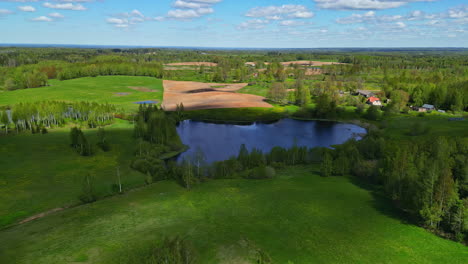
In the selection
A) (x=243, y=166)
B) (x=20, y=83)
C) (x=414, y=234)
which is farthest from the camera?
(x=20, y=83)

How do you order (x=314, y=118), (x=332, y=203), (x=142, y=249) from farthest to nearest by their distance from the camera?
1. (x=314, y=118)
2. (x=332, y=203)
3. (x=142, y=249)

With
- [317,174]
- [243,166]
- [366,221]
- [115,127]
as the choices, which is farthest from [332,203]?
[115,127]

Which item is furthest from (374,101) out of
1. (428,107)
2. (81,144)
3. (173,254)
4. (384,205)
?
(173,254)

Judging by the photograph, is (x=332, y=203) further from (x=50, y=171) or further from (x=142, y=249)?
(x=50, y=171)

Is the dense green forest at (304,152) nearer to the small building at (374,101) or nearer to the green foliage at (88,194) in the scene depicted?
the green foliage at (88,194)

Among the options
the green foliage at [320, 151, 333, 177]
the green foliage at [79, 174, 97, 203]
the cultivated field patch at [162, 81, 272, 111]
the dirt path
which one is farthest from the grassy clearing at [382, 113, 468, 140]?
the dirt path

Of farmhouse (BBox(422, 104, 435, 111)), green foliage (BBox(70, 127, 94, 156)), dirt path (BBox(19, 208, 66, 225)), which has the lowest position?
dirt path (BBox(19, 208, 66, 225))

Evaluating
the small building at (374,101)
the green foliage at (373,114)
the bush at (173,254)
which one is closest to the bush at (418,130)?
the green foliage at (373,114)

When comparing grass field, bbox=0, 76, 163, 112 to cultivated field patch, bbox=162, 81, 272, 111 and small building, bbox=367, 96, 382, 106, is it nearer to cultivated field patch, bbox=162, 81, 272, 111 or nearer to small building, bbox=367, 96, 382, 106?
cultivated field patch, bbox=162, 81, 272, 111
